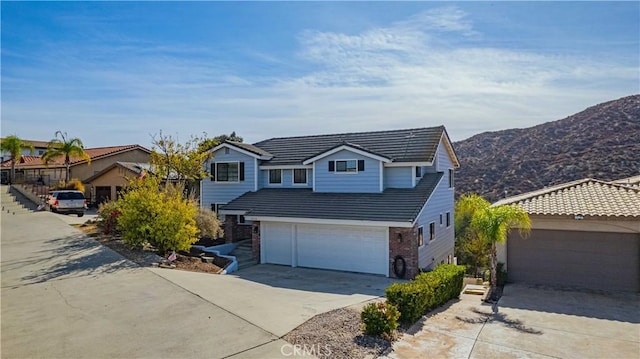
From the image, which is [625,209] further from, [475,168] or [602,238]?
[475,168]

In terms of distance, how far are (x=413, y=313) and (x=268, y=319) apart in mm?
3826

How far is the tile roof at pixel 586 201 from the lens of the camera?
14555 mm

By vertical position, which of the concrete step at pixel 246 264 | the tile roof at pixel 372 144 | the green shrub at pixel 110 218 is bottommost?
the concrete step at pixel 246 264

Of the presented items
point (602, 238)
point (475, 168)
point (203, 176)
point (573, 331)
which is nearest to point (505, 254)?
point (602, 238)

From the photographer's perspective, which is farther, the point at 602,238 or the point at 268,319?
the point at 602,238

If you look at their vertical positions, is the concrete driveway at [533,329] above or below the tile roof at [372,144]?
below

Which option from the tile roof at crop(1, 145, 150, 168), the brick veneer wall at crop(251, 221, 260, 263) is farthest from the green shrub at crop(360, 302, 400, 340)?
the tile roof at crop(1, 145, 150, 168)

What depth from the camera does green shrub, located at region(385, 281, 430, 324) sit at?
10.7 meters

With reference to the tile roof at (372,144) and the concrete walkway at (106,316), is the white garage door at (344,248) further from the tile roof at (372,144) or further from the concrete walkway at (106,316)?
the concrete walkway at (106,316)

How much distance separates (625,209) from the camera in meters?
14.5

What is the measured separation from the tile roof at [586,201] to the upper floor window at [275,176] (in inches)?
483

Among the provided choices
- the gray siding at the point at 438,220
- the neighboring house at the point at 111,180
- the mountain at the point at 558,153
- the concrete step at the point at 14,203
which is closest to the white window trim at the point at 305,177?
the gray siding at the point at 438,220

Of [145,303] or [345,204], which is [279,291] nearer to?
[145,303]

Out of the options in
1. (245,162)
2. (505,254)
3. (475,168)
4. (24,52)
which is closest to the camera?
(24,52)
